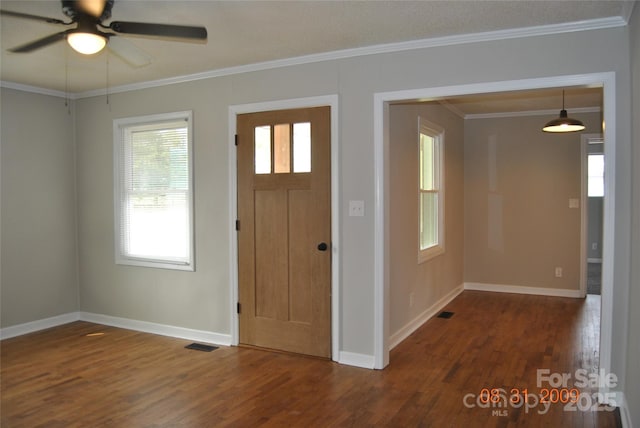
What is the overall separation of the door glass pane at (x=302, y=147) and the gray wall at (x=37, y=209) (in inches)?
112

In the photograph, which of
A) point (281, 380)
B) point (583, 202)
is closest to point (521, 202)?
point (583, 202)

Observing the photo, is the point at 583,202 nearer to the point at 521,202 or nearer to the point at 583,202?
the point at 583,202

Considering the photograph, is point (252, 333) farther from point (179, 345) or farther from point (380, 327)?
point (380, 327)

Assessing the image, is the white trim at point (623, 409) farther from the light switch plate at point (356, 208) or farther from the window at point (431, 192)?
the window at point (431, 192)

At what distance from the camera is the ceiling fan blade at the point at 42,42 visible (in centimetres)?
264

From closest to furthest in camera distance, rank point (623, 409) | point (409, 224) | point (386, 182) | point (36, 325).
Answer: point (623, 409) < point (386, 182) < point (409, 224) < point (36, 325)

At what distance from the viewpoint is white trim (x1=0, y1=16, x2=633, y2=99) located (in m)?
3.12

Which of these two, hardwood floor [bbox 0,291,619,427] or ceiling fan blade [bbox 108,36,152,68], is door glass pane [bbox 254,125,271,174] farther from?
hardwood floor [bbox 0,291,619,427]

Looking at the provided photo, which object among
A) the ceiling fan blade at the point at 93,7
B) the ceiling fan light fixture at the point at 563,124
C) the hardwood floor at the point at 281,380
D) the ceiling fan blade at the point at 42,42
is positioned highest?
the ceiling fan blade at the point at 93,7

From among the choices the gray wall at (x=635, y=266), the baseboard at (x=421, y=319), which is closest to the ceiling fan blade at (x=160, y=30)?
the gray wall at (x=635, y=266)
